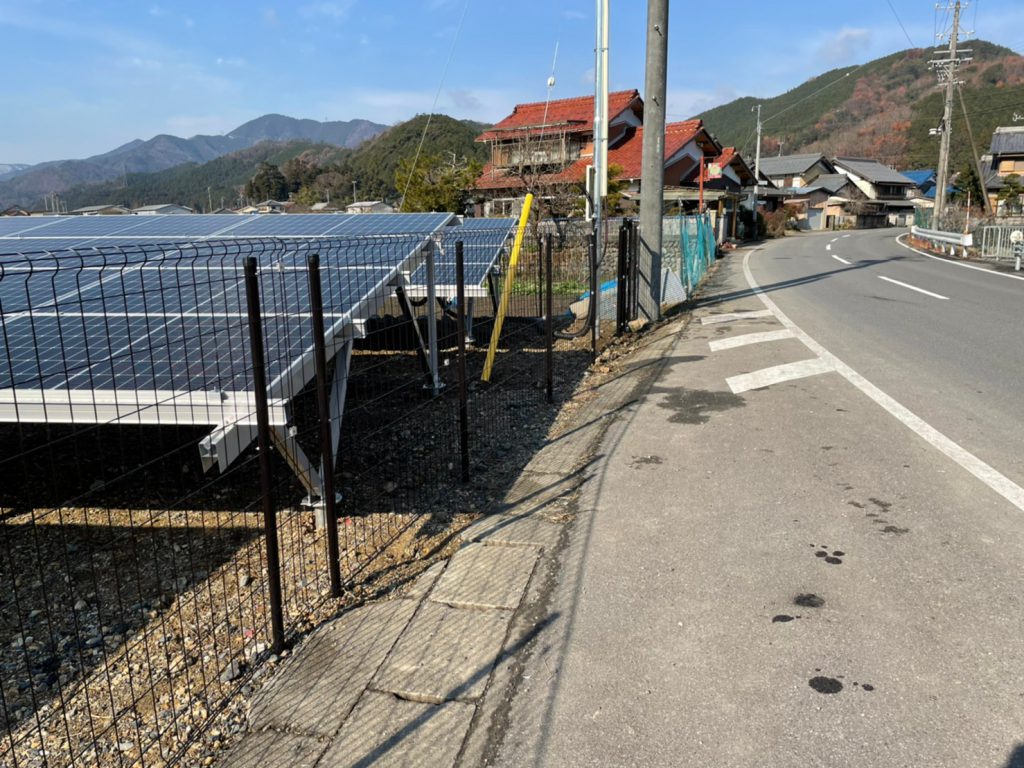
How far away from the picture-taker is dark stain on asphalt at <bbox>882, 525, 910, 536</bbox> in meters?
4.16

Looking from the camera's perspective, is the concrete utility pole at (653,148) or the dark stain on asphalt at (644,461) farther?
the concrete utility pole at (653,148)

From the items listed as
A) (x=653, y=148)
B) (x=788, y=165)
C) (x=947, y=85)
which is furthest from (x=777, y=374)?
(x=788, y=165)

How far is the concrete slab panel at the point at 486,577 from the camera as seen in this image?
3.73m

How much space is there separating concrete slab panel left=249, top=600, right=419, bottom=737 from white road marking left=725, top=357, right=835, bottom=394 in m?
5.04

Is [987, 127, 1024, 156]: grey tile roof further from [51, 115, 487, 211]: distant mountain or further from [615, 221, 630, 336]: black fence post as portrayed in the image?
[615, 221, 630, 336]: black fence post

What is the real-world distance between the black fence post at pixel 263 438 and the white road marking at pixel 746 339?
759 cm

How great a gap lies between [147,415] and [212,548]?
1.09 m

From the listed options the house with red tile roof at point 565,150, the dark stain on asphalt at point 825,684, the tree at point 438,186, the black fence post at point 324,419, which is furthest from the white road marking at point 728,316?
the tree at point 438,186

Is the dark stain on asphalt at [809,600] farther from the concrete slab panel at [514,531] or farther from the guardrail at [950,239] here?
the guardrail at [950,239]

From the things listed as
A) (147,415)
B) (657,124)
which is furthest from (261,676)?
(657,124)

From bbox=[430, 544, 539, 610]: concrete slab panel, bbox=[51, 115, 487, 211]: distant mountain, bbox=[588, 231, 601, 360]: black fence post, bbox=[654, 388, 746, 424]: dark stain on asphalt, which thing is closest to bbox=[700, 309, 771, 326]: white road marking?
bbox=[588, 231, 601, 360]: black fence post

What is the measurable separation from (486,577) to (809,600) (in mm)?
1619

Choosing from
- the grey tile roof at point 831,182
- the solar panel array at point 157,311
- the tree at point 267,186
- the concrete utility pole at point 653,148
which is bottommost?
the solar panel array at point 157,311

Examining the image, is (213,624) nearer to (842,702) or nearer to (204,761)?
(204,761)
